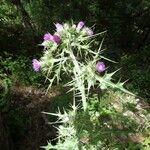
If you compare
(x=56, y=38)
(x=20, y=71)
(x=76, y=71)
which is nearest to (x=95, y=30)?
(x=20, y=71)

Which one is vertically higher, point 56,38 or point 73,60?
point 56,38

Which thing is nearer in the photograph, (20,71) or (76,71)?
(76,71)

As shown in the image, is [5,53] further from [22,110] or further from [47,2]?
[22,110]

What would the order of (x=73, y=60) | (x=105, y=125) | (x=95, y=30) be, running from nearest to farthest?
(x=73, y=60), (x=105, y=125), (x=95, y=30)

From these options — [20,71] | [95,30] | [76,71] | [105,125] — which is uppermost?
[95,30]

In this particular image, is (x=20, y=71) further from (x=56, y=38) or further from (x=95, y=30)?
(x=56, y=38)

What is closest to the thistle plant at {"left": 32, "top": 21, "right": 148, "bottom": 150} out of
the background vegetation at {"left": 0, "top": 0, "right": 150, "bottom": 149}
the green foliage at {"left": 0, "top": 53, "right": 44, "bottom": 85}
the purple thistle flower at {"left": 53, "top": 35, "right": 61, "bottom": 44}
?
the purple thistle flower at {"left": 53, "top": 35, "right": 61, "bottom": 44}

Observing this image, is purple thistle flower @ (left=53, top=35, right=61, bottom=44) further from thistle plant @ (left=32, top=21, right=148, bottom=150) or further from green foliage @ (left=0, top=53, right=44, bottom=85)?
green foliage @ (left=0, top=53, right=44, bottom=85)

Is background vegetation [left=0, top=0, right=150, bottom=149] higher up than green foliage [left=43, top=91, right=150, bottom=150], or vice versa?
background vegetation [left=0, top=0, right=150, bottom=149]

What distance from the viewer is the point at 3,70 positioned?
29.1ft

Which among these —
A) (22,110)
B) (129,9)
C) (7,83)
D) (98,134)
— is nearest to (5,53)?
(7,83)

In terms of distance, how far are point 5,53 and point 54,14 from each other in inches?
54.8

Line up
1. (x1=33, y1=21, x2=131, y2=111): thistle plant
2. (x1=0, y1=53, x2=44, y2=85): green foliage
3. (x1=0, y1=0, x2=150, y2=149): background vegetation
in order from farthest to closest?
(x1=0, y1=0, x2=150, y2=149): background vegetation → (x1=0, y1=53, x2=44, y2=85): green foliage → (x1=33, y1=21, x2=131, y2=111): thistle plant

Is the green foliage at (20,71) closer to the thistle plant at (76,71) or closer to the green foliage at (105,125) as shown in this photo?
the green foliage at (105,125)
